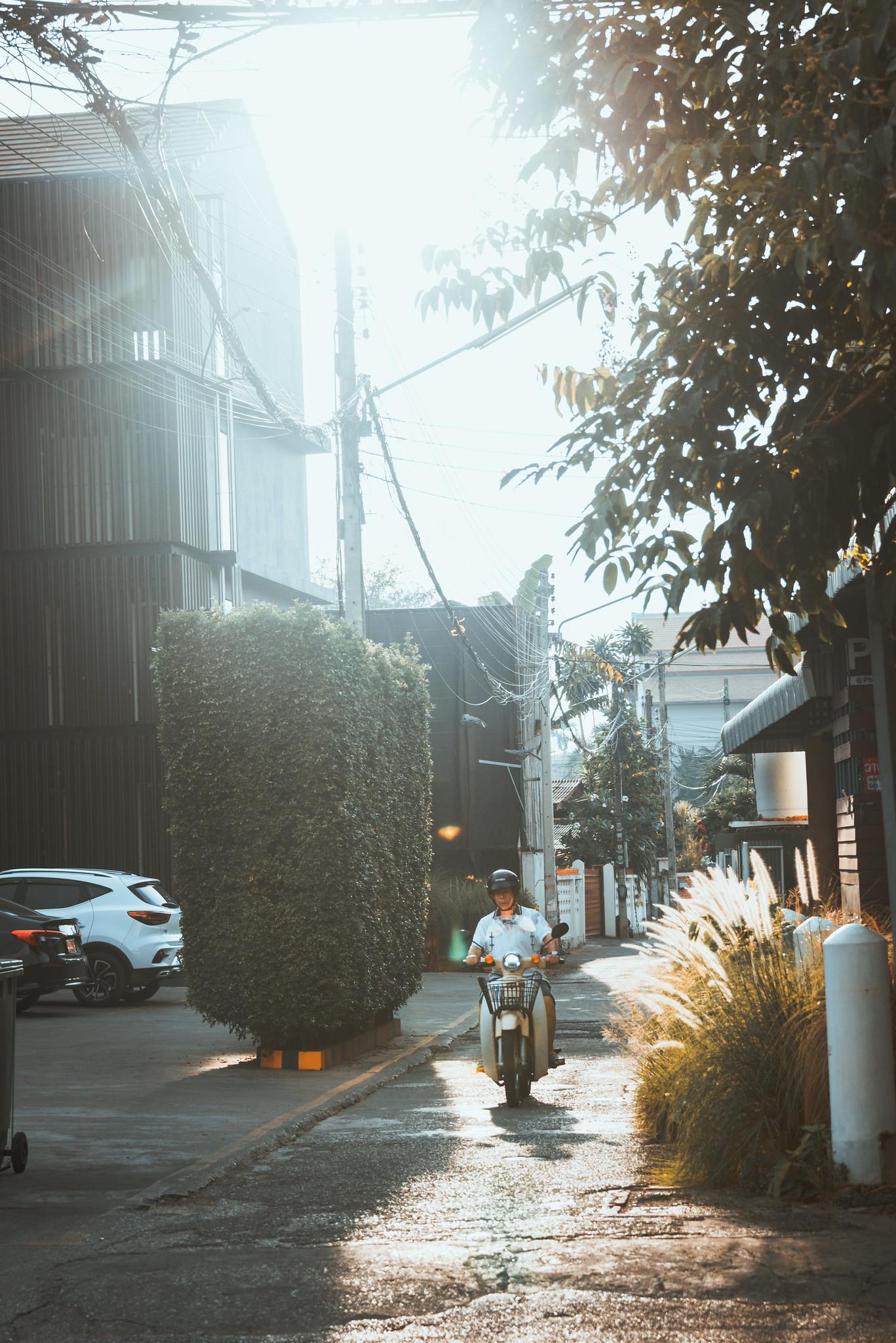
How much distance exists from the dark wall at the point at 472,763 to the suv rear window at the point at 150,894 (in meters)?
14.8

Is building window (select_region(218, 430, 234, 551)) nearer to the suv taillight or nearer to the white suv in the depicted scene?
the white suv

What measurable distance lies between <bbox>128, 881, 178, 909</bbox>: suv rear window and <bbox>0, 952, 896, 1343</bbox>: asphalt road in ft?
38.6

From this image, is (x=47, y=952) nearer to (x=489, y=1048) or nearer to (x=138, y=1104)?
(x=138, y=1104)

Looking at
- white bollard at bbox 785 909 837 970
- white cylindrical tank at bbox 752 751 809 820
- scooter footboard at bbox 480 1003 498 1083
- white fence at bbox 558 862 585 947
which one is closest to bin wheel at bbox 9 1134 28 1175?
scooter footboard at bbox 480 1003 498 1083

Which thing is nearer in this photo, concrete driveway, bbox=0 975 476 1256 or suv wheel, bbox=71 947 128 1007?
concrete driveway, bbox=0 975 476 1256

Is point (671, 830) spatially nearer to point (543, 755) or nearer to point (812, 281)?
point (543, 755)

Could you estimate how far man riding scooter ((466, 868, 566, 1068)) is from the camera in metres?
11.3

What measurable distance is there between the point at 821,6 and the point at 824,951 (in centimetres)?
402

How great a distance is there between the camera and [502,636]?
35.7 m

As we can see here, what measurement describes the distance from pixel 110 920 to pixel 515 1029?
33.9ft

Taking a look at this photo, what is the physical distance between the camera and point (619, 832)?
4672cm

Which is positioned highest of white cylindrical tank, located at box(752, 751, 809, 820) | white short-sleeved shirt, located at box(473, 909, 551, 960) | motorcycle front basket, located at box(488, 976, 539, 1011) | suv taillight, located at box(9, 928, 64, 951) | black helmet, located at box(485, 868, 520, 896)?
white cylindrical tank, located at box(752, 751, 809, 820)

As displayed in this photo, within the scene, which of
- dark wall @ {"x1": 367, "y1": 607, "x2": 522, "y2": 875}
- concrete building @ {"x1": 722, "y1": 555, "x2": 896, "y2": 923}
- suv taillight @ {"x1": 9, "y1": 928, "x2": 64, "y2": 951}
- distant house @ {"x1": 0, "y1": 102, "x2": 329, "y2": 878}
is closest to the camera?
concrete building @ {"x1": 722, "y1": 555, "x2": 896, "y2": 923}

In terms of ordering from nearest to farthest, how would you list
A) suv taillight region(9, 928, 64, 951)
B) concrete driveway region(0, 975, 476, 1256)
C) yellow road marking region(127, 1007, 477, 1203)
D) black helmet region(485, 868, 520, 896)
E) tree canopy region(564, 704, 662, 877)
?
concrete driveway region(0, 975, 476, 1256) < yellow road marking region(127, 1007, 477, 1203) < black helmet region(485, 868, 520, 896) < suv taillight region(9, 928, 64, 951) < tree canopy region(564, 704, 662, 877)
